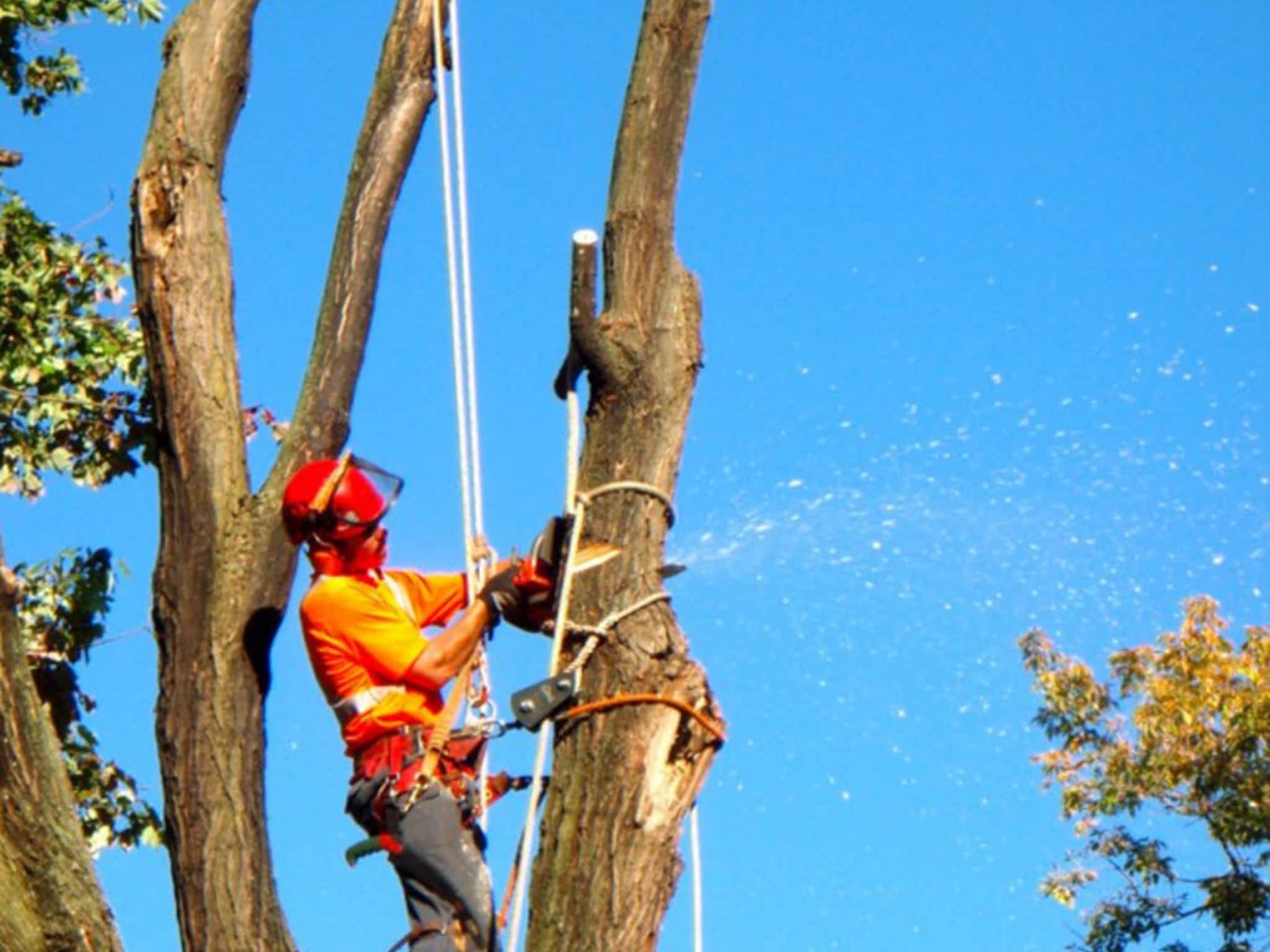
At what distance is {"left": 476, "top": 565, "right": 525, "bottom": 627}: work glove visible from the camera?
406 centimetres

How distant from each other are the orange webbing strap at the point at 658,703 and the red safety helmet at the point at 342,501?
120 centimetres

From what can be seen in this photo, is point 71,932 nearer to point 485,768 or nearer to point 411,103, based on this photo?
point 485,768

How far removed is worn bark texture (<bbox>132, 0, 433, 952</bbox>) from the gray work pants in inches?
14.3

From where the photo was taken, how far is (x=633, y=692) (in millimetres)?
3381

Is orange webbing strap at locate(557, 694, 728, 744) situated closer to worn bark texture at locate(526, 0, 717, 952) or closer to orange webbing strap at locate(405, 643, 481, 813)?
worn bark texture at locate(526, 0, 717, 952)

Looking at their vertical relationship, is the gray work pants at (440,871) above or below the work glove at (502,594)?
below

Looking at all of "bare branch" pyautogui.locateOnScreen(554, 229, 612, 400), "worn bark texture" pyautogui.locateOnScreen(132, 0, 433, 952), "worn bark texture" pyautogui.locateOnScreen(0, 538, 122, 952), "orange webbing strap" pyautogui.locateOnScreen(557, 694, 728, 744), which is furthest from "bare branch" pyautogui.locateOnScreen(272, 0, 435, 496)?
"orange webbing strap" pyautogui.locateOnScreen(557, 694, 728, 744)

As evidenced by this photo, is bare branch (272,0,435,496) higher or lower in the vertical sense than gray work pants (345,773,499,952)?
higher

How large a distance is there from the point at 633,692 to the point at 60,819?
1417 mm

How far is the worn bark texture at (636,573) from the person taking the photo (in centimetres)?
322

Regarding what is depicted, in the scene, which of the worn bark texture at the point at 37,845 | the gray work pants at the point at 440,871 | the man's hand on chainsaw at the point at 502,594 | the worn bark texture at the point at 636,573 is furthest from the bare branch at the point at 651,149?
the worn bark texture at the point at 37,845

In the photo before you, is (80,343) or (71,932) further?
(80,343)

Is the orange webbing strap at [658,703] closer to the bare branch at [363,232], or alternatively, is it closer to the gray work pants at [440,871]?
the gray work pants at [440,871]

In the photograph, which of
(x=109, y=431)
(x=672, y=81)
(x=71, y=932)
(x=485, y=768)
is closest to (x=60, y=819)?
(x=71, y=932)
